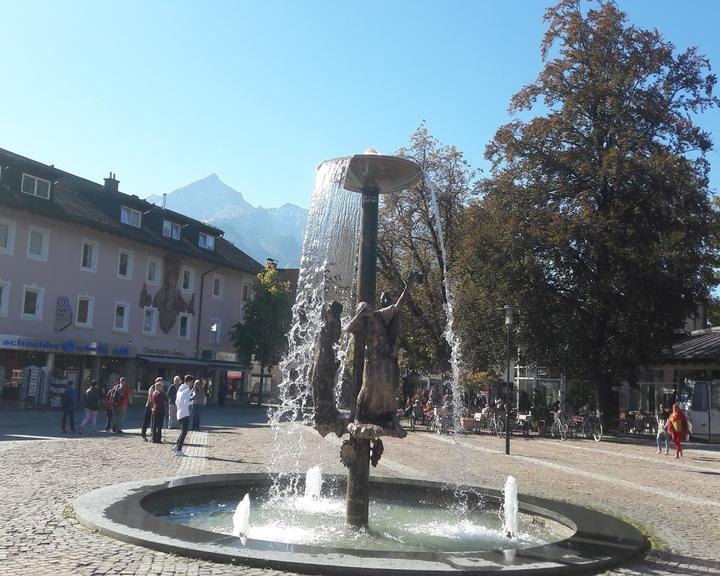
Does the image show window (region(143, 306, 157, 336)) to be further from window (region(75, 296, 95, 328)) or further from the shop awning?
window (region(75, 296, 95, 328))

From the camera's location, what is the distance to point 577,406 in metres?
41.6

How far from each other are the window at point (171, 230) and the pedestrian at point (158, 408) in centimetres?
2927

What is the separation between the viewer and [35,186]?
3738cm

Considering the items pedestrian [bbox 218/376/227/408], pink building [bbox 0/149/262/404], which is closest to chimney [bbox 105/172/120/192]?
pink building [bbox 0/149/262/404]

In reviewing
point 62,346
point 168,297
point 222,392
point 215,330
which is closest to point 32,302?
point 62,346

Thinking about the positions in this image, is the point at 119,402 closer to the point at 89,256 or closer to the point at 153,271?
the point at 89,256

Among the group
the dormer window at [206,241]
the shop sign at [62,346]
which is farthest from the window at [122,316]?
the dormer window at [206,241]

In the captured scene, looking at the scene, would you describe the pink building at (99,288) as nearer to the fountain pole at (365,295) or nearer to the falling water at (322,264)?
the falling water at (322,264)

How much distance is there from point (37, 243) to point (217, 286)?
54.7ft

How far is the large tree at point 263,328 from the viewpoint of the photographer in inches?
1993

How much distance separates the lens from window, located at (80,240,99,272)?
131 ft

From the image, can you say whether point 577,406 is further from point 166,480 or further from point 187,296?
point 166,480

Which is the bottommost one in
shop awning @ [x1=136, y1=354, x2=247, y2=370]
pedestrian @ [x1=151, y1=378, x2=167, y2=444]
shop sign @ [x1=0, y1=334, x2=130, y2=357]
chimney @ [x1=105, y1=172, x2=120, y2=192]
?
pedestrian @ [x1=151, y1=378, x2=167, y2=444]

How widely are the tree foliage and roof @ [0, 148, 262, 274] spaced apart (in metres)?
3.30
